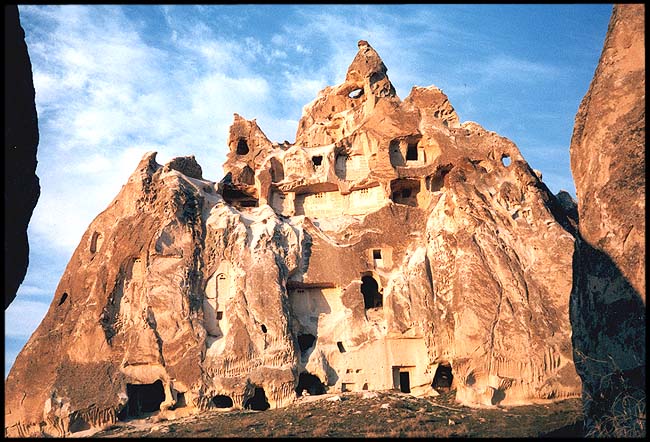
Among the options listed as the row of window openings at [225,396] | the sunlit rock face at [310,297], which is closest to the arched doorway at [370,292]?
the sunlit rock face at [310,297]

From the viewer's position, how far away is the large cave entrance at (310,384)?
30562mm

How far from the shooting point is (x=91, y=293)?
31.0 meters

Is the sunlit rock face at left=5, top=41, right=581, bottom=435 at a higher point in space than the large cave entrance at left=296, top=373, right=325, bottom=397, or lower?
higher

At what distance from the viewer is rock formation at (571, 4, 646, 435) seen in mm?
9352

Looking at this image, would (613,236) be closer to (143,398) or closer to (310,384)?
(310,384)

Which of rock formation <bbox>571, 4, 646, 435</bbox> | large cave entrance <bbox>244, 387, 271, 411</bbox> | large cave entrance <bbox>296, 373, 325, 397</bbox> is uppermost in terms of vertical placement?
rock formation <bbox>571, 4, 646, 435</bbox>

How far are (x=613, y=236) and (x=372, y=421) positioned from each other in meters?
15.9

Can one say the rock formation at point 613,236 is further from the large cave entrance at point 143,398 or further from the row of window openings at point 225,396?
the large cave entrance at point 143,398

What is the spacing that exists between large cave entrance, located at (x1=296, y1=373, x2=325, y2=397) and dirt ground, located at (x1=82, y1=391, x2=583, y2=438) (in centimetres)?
202

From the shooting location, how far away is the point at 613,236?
977cm

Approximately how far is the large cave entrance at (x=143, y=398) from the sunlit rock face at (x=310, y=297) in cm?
9

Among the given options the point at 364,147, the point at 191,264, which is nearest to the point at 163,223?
the point at 191,264

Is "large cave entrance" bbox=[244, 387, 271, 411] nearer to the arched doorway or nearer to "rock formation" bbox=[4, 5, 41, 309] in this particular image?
the arched doorway

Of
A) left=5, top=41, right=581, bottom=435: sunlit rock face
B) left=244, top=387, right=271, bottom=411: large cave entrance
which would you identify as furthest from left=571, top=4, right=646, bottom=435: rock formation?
left=244, top=387, right=271, bottom=411: large cave entrance
